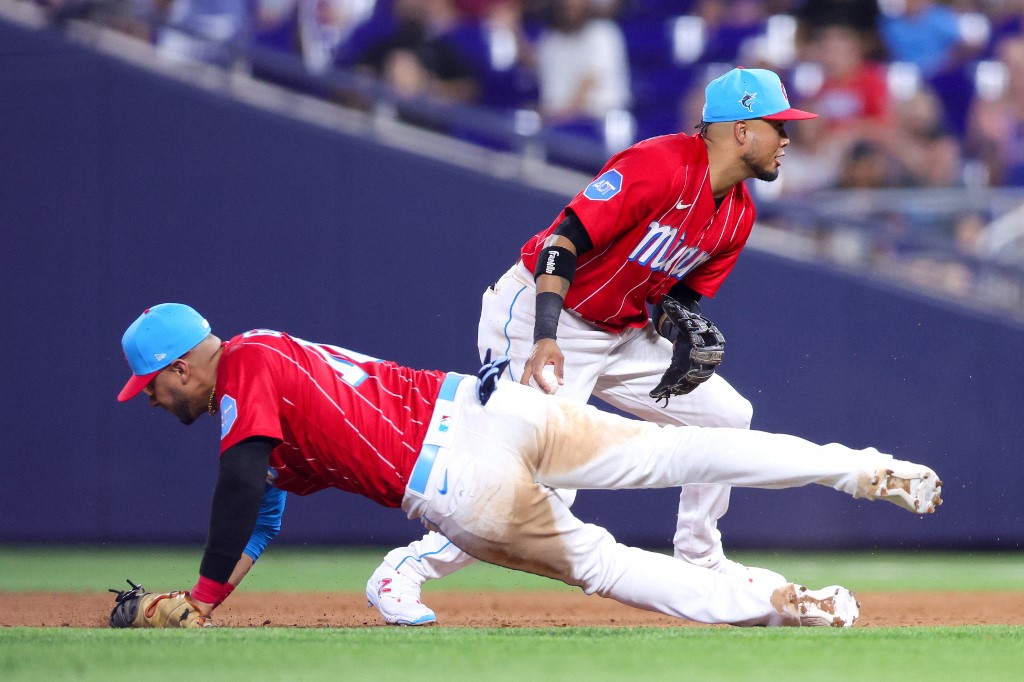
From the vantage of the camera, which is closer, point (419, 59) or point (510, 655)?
point (510, 655)

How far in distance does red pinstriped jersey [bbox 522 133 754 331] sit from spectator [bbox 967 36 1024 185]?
12.4 feet

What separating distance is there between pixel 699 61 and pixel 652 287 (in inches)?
172

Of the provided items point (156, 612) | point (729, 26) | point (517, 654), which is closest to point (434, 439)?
point (517, 654)

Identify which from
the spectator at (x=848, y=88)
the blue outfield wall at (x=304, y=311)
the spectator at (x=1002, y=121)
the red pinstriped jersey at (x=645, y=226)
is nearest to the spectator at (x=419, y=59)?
the blue outfield wall at (x=304, y=311)

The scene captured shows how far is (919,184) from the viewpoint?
675 cm

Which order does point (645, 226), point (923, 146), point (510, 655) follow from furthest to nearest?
point (923, 146)
point (645, 226)
point (510, 655)

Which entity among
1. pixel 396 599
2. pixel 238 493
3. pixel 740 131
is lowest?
pixel 396 599

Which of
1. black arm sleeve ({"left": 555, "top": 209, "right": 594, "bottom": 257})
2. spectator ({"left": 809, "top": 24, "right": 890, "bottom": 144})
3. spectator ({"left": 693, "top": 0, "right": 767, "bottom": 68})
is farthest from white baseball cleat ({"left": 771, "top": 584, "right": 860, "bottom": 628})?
spectator ({"left": 693, "top": 0, "right": 767, "bottom": 68})

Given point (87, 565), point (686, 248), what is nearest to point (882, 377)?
point (686, 248)

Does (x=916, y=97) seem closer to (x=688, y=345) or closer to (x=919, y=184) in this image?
(x=919, y=184)

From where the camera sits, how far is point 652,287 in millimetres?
4137

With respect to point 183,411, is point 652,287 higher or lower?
higher

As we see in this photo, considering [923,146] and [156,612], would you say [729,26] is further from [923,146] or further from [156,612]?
[156,612]

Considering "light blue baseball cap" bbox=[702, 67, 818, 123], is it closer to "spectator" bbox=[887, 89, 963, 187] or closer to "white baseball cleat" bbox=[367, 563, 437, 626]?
"white baseball cleat" bbox=[367, 563, 437, 626]
